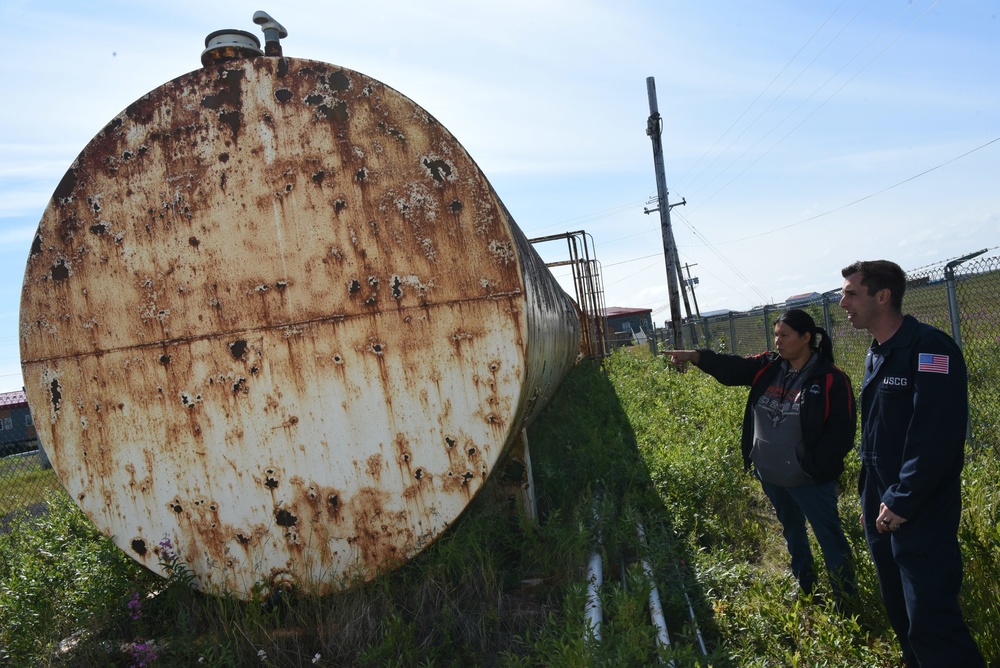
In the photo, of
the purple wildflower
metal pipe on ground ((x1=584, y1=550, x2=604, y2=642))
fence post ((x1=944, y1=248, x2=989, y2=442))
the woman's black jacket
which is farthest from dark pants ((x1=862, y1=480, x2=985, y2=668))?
the purple wildflower

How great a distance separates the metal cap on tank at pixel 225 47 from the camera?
3561 millimetres

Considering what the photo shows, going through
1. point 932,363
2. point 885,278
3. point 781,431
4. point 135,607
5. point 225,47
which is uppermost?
point 225,47

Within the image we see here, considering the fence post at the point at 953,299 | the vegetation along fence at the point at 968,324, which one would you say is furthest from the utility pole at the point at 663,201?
the fence post at the point at 953,299

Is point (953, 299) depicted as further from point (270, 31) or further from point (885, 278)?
point (270, 31)

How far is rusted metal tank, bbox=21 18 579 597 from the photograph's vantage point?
3.23 meters

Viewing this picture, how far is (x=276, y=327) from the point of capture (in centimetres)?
332

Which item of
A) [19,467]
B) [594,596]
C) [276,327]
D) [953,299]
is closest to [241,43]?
[276,327]

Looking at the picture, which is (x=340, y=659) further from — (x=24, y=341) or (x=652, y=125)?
(x=652, y=125)

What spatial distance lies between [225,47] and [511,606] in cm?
300

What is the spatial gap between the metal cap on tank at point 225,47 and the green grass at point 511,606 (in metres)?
2.44

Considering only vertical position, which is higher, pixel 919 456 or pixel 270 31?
pixel 270 31

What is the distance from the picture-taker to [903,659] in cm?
298

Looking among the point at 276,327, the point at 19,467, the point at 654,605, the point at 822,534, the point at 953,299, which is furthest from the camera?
the point at 19,467

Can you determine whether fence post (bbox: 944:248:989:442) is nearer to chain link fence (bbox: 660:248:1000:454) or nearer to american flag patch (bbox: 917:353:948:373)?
chain link fence (bbox: 660:248:1000:454)
